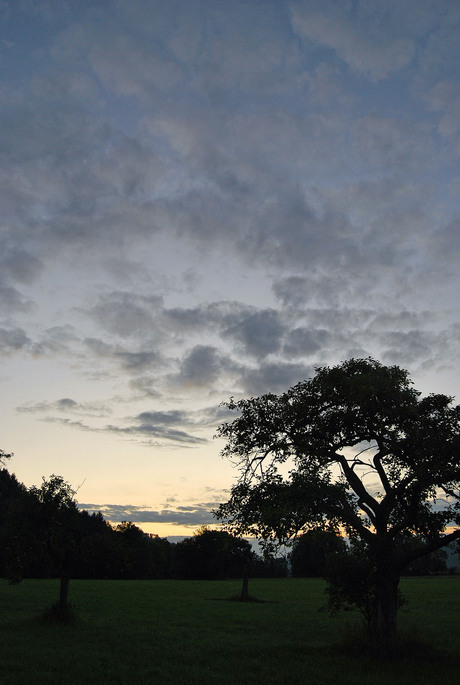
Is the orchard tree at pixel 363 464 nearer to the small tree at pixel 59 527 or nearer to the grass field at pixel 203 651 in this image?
the grass field at pixel 203 651

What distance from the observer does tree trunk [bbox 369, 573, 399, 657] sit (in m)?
21.7

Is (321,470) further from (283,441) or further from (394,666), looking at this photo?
(394,666)

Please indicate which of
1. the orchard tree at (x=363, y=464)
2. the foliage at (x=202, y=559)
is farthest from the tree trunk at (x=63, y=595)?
the foliage at (x=202, y=559)

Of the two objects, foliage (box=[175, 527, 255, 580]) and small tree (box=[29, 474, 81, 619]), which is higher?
small tree (box=[29, 474, 81, 619])

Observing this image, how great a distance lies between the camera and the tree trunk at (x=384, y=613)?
854 inches

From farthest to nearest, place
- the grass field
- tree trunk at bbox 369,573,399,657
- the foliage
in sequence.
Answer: the foliage
tree trunk at bbox 369,573,399,657
the grass field

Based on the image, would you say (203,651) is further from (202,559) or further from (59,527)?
(202,559)

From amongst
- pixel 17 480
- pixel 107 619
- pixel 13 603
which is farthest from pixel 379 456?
pixel 17 480

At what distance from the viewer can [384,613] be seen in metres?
22.2

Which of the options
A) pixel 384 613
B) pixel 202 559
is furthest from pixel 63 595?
pixel 202 559

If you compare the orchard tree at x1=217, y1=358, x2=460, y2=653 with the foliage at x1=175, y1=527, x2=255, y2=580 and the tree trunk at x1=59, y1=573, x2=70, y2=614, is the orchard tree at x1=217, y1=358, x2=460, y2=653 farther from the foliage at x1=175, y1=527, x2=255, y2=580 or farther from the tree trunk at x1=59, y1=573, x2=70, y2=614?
the foliage at x1=175, y1=527, x2=255, y2=580

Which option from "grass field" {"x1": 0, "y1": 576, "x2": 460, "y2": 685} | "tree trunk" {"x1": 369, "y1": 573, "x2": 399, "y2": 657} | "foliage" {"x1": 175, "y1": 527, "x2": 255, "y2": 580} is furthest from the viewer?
"foliage" {"x1": 175, "y1": 527, "x2": 255, "y2": 580}

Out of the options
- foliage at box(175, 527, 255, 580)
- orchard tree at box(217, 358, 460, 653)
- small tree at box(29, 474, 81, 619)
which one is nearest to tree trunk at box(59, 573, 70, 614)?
small tree at box(29, 474, 81, 619)

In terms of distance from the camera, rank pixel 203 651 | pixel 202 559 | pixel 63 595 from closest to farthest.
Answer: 1. pixel 203 651
2. pixel 63 595
3. pixel 202 559
